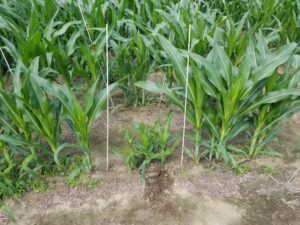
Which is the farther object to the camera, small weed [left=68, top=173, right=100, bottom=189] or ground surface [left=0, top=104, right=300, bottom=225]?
small weed [left=68, top=173, right=100, bottom=189]

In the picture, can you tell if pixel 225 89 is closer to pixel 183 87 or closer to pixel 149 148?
pixel 183 87

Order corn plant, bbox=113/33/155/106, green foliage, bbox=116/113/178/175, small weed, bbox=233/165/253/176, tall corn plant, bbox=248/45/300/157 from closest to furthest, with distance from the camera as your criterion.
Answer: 1. tall corn plant, bbox=248/45/300/157
2. green foliage, bbox=116/113/178/175
3. small weed, bbox=233/165/253/176
4. corn plant, bbox=113/33/155/106

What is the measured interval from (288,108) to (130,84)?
55.0 inches

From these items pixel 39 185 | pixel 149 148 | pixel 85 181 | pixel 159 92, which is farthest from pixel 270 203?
pixel 39 185

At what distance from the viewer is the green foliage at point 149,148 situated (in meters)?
2.23

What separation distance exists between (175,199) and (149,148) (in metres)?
0.38

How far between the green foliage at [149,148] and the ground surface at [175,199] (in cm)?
8

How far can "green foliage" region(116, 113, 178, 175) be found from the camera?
7.31 feet

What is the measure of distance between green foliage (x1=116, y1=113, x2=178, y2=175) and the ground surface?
0.26 feet

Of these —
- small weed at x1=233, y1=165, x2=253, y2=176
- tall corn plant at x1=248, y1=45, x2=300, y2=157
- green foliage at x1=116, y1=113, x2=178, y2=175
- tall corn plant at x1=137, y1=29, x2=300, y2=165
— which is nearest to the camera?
tall corn plant at x1=137, y1=29, x2=300, y2=165

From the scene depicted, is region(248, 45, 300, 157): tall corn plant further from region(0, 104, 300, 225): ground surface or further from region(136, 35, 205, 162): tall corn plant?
region(136, 35, 205, 162): tall corn plant

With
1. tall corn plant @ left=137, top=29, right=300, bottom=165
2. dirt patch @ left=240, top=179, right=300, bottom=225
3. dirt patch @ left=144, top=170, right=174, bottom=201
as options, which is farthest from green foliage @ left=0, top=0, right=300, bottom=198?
dirt patch @ left=240, top=179, right=300, bottom=225

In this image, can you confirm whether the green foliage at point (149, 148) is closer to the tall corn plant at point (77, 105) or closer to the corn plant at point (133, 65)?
the tall corn plant at point (77, 105)

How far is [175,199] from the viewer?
2.17m
